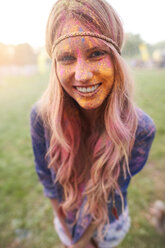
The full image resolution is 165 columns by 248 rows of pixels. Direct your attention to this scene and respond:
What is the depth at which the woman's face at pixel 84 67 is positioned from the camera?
2.80 feet

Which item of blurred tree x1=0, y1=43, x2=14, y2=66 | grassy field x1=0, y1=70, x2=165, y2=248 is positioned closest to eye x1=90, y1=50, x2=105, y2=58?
grassy field x1=0, y1=70, x2=165, y2=248

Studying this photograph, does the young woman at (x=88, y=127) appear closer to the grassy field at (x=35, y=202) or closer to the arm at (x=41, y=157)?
the arm at (x=41, y=157)

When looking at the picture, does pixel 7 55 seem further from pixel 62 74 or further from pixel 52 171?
pixel 62 74

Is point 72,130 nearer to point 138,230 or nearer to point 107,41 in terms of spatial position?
point 107,41

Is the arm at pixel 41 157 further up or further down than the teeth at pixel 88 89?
further down

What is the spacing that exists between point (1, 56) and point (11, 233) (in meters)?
23.1

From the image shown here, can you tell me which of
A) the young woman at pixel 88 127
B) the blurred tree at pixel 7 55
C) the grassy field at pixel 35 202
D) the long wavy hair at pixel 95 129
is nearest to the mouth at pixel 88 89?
the young woman at pixel 88 127

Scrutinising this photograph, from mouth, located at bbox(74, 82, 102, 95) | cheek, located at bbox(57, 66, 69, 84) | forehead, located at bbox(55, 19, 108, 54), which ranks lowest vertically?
mouth, located at bbox(74, 82, 102, 95)

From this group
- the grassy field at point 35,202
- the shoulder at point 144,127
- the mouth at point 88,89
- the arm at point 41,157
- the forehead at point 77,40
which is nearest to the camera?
the forehead at point 77,40

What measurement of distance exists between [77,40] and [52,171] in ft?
2.92

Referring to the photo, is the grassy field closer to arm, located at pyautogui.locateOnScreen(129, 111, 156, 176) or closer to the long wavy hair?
arm, located at pyautogui.locateOnScreen(129, 111, 156, 176)

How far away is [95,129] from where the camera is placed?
1.19 meters

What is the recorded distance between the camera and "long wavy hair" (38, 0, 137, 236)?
2.82 ft

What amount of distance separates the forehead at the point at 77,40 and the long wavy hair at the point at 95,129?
0.08 feet
